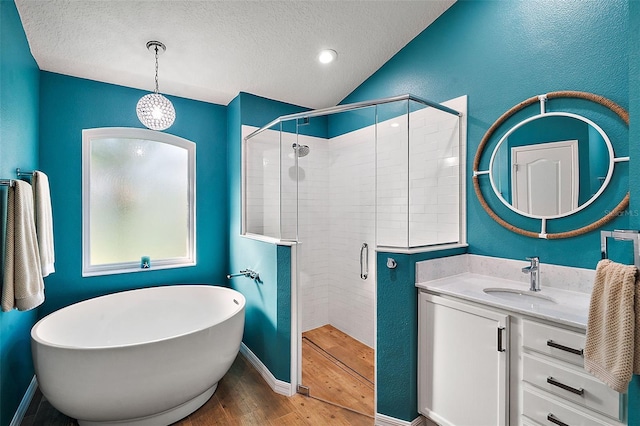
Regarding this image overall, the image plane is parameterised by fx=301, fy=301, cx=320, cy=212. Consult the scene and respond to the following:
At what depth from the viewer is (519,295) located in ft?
6.11

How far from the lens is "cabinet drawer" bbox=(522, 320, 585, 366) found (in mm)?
1302

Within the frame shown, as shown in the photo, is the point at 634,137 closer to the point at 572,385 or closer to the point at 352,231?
the point at 572,385

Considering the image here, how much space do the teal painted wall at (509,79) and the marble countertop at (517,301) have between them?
19 cm

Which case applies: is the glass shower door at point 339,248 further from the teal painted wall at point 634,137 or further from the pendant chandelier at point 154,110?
the teal painted wall at point 634,137

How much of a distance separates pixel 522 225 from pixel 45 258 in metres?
3.10

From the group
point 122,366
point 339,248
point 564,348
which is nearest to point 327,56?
point 339,248

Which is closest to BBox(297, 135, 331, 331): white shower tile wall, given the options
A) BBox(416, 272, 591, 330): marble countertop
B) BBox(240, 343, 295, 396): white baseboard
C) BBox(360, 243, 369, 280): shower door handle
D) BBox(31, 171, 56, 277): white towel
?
BBox(360, 243, 369, 280): shower door handle

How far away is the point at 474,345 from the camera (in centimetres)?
167

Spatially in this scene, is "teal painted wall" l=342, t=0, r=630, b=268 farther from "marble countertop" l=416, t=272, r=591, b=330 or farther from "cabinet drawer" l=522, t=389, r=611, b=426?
"cabinet drawer" l=522, t=389, r=611, b=426

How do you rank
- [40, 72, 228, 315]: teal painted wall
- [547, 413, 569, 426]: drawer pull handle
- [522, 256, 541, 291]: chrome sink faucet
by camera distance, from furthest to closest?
[40, 72, 228, 315]: teal painted wall, [522, 256, 541, 291]: chrome sink faucet, [547, 413, 569, 426]: drawer pull handle

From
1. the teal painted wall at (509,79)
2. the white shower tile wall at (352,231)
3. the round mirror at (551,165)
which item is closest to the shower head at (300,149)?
the white shower tile wall at (352,231)

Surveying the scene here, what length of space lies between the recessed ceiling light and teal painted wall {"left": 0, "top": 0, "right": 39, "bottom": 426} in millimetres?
2064

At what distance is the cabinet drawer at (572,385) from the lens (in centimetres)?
122

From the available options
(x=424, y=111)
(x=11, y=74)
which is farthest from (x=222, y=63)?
(x=424, y=111)
